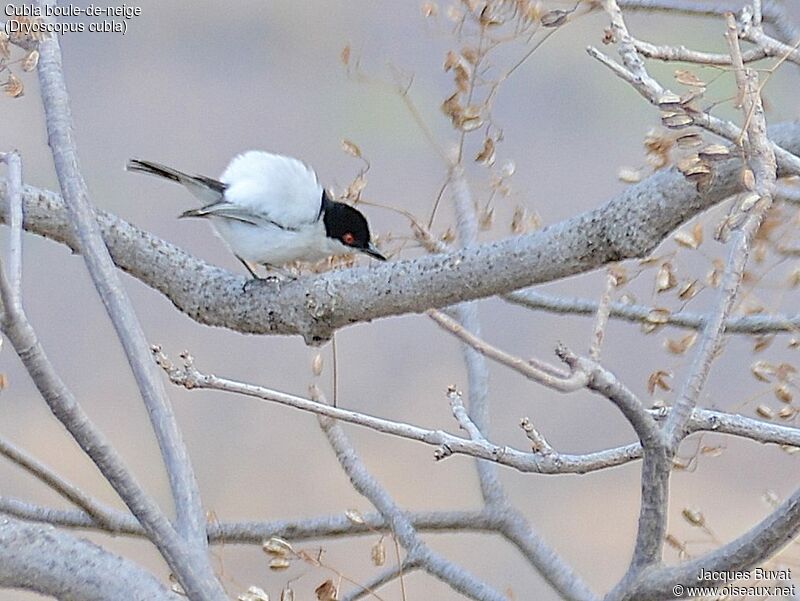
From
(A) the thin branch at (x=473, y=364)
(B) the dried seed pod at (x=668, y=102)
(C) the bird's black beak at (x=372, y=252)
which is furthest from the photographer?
(C) the bird's black beak at (x=372, y=252)

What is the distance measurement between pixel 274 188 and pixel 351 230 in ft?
0.34

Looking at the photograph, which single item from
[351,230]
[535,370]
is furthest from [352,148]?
[535,370]

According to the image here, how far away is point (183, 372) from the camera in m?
0.50

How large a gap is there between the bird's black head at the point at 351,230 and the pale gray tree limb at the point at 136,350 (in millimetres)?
503

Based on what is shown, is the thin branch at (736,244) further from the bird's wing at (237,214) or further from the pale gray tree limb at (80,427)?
the bird's wing at (237,214)

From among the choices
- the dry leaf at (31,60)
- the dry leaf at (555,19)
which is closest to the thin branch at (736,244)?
the dry leaf at (555,19)

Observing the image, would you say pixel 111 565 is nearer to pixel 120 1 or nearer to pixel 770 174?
pixel 770 174

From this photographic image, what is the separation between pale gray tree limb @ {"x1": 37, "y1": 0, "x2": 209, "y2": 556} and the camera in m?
0.52

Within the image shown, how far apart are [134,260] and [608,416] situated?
4.05 feet

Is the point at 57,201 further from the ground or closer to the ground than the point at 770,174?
further from the ground

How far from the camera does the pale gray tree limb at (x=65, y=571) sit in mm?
475

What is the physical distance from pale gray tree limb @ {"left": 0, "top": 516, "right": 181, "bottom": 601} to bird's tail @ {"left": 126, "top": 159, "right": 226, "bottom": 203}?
567mm

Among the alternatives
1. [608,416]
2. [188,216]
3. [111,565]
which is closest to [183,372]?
[111,565]

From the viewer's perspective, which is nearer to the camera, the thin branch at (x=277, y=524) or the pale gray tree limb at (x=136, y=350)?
the pale gray tree limb at (x=136, y=350)
